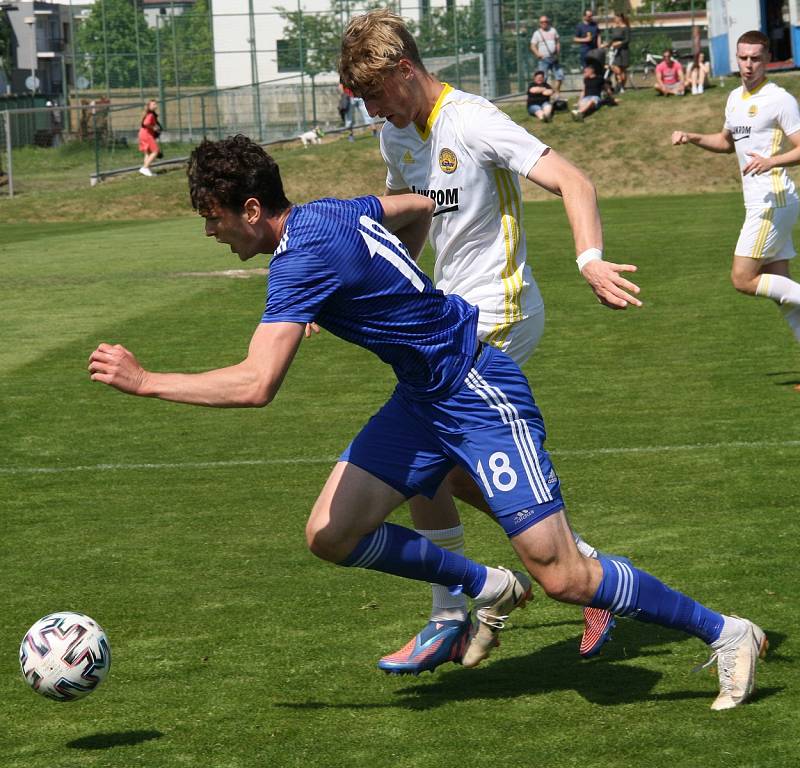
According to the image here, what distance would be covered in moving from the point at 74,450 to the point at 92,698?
4752 mm

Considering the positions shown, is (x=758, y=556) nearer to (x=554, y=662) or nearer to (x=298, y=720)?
(x=554, y=662)

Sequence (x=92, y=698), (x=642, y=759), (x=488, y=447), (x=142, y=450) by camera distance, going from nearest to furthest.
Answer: (x=642, y=759) → (x=488, y=447) → (x=92, y=698) → (x=142, y=450)

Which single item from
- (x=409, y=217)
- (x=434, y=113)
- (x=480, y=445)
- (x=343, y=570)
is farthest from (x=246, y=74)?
(x=480, y=445)

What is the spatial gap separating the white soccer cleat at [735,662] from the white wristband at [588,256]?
1336 mm

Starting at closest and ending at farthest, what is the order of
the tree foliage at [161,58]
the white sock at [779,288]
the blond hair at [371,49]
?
the blond hair at [371,49], the white sock at [779,288], the tree foliage at [161,58]

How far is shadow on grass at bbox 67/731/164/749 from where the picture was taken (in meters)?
4.79

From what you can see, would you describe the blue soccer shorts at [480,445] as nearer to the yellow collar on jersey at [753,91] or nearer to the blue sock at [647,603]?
the blue sock at [647,603]

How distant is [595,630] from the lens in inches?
216

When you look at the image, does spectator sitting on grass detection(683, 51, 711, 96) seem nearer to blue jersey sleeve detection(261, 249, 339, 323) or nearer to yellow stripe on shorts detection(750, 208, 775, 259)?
yellow stripe on shorts detection(750, 208, 775, 259)

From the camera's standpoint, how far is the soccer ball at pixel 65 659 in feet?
16.5

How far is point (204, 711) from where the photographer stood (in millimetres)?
5055

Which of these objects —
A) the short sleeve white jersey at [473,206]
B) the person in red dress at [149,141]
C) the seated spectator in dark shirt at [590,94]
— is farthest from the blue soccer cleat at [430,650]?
the person in red dress at [149,141]

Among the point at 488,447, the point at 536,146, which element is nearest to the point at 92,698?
the point at 488,447

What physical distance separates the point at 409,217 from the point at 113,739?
7.02ft
